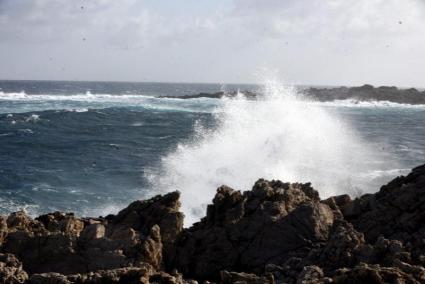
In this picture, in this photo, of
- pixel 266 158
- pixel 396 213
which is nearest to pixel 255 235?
pixel 396 213

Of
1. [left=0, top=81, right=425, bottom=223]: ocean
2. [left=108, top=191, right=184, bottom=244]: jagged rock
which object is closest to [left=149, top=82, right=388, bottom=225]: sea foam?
[left=0, top=81, right=425, bottom=223]: ocean

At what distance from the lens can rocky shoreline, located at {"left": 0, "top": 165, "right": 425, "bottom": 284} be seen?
9.44m

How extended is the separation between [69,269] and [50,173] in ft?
68.4

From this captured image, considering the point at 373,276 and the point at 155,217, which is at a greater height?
the point at 373,276

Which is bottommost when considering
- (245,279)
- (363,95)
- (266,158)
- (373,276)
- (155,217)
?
(266,158)

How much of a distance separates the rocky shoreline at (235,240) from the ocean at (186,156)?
337 inches

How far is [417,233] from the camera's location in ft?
35.4

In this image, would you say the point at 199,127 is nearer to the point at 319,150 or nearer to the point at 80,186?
the point at 319,150

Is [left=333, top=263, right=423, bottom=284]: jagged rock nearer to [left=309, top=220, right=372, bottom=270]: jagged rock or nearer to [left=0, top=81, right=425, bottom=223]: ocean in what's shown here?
[left=309, top=220, right=372, bottom=270]: jagged rock

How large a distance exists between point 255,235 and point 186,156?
82.6 ft

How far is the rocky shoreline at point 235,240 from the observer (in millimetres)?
9438

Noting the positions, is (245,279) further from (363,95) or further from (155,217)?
(363,95)

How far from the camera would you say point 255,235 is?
1230cm

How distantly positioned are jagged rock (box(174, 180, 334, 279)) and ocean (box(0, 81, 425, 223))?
873 cm
